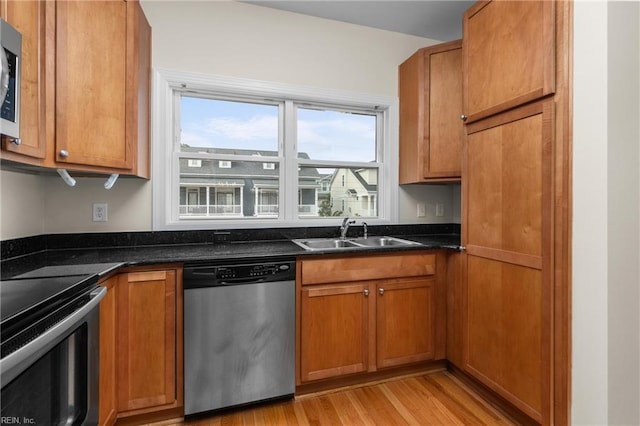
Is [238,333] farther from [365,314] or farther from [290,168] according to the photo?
[290,168]

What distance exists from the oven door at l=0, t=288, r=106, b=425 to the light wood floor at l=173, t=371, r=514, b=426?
0.70m

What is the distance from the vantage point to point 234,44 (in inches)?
90.7

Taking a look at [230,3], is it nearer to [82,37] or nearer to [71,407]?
[82,37]

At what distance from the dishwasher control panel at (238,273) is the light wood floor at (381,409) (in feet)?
2.57

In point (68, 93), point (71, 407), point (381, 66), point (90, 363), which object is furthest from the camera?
point (381, 66)

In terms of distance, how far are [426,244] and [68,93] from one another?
2.26 m

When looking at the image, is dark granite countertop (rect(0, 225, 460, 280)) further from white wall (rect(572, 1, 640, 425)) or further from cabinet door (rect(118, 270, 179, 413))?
white wall (rect(572, 1, 640, 425))

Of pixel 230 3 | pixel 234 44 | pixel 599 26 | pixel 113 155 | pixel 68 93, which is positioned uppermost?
pixel 230 3

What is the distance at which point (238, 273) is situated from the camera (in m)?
1.75

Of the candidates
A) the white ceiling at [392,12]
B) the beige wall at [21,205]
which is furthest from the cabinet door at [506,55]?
the beige wall at [21,205]

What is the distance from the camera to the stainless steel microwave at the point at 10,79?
1.10m

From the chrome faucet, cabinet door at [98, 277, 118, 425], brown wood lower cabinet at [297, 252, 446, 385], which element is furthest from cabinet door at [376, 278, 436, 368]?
cabinet door at [98, 277, 118, 425]

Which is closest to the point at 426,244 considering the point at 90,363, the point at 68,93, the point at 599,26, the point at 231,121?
the point at 599,26

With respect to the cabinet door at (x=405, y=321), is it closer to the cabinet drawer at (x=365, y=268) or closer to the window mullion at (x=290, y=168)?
the cabinet drawer at (x=365, y=268)
